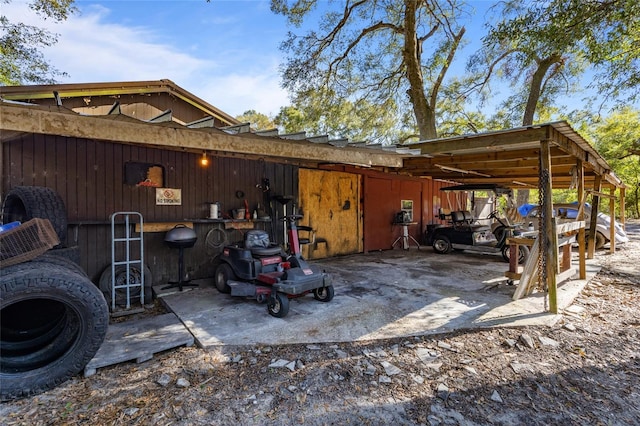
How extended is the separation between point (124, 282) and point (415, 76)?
9.16 meters

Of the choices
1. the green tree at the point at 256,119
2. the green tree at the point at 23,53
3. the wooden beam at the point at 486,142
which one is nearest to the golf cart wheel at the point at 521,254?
the wooden beam at the point at 486,142

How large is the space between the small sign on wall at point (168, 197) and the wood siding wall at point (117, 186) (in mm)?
59

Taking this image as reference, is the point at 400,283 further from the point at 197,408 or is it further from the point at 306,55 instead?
the point at 306,55

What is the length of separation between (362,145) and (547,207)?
2.30 m

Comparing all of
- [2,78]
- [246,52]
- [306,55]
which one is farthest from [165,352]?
[2,78]

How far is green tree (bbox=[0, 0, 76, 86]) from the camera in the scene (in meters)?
8.58

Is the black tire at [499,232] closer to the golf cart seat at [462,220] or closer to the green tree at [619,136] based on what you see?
the golf cart seat at [462,220]

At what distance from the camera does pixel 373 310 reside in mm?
3490

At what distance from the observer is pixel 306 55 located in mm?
9703

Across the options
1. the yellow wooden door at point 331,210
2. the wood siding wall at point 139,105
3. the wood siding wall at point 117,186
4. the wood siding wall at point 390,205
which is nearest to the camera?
the wood siding wall at point 117,186

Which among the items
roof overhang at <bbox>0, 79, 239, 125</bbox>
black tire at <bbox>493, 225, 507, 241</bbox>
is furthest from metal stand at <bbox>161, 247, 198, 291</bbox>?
black tire at <bbox>493, 225, 507, 241</bbox>

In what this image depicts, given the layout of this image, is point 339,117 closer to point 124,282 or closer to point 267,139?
point 267,139

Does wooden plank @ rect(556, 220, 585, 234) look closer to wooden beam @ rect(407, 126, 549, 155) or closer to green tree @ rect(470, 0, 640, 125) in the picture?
wooden beam @ rect(407, 126, 549, 155)

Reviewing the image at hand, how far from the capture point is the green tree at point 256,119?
63.0 feet
